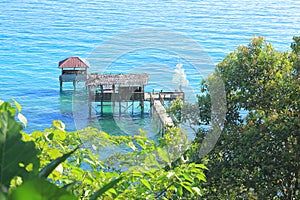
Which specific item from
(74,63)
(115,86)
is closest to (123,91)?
(115,86)

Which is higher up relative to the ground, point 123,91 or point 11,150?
point 11,150

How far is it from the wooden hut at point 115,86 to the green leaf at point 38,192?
1402 centimetres

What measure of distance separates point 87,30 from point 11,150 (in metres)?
24.1

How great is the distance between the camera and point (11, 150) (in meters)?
0.39

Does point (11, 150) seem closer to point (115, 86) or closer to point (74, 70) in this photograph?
point (115, 86)

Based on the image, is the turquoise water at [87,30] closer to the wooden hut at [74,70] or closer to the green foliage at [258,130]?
the wooden hut at [74,70]

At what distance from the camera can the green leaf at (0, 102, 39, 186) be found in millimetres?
384

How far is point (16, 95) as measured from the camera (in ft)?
56.7

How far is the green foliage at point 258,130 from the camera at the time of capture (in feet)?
16.0

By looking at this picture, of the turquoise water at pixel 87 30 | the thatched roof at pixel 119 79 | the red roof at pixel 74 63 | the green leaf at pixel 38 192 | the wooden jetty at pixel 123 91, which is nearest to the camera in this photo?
the green leaf at pixel 38 192

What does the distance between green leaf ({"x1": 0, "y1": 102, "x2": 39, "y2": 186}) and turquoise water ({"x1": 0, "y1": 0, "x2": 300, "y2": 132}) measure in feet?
46.1

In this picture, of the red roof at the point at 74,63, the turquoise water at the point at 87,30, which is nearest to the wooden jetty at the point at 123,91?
the turquoise water at the point at 87,30

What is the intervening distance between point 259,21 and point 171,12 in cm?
415

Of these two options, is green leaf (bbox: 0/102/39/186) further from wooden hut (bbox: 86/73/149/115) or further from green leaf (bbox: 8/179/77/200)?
wooden hut (bbox: 86/73/149/115)
